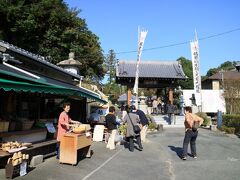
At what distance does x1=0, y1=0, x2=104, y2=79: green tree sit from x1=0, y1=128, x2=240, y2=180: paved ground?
1906cm

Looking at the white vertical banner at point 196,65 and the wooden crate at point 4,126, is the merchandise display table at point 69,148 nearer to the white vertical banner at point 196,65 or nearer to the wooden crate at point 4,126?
the wooden crate at point 4,126

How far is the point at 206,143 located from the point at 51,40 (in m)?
20.2

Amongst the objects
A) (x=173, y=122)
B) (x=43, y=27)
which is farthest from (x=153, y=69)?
(x=43, y=27)

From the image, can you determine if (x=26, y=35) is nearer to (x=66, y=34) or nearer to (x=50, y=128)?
(x=66, y=34)

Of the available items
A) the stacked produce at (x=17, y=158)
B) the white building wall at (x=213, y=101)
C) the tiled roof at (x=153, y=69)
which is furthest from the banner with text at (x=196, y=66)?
the stacked produce at (x=17, y=158)

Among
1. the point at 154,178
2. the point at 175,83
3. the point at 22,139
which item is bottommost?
the point at 154,178

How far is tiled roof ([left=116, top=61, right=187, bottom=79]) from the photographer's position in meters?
30.2

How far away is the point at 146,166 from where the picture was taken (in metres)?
10.3

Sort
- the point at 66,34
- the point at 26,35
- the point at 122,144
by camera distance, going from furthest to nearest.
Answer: the point at 66,34
the point at 26,35
the point at 122,144

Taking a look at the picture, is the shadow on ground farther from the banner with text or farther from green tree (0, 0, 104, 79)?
green tree (0, 0, 104, 79)

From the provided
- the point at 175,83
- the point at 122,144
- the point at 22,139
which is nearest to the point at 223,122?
the point at 175,83

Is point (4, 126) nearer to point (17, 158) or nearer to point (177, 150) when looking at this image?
point (17, 158)

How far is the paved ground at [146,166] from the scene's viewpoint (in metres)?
8.62

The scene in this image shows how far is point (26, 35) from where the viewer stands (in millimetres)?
29766
